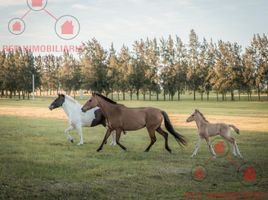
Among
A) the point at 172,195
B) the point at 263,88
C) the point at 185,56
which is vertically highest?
the point at 185,56

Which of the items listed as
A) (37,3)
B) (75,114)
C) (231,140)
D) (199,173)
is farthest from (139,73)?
(199,173)

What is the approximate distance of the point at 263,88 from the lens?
44.8 feet

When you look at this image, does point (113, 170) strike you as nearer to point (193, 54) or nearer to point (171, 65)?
point (193, 54)

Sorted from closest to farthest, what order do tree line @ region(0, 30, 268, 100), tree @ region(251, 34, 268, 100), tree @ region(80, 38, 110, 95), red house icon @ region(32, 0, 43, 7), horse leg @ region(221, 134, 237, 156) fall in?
horse leg @ region(221, 134, 237, 156), red house icon @ region(32, 0, 43, 7), tree @ region(251, 34, 268, 100), tree line @ region(0, 30, 268, 100), tree @ region(80, 38, 110, 95)

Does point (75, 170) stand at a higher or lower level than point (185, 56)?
lower

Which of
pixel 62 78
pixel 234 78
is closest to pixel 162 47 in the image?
pixel 234 78

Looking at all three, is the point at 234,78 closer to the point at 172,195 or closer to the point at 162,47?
the point at 162,47

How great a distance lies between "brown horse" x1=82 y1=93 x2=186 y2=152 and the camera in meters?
10.7

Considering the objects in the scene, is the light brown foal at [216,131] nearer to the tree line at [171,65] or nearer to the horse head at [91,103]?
→ the horse head at [91,103]

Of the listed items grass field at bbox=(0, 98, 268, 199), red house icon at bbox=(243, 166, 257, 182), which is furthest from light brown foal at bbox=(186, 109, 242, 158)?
red house icon at bbox=(243, 166, 257, 182)

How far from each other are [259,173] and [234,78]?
8.25m

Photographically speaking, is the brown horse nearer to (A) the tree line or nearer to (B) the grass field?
(B) the grass field

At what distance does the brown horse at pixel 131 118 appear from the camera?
421 inches

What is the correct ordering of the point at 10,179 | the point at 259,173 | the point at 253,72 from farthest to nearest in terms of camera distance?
the point at 253,72 < the point at 259,173 < the point at 10,179
